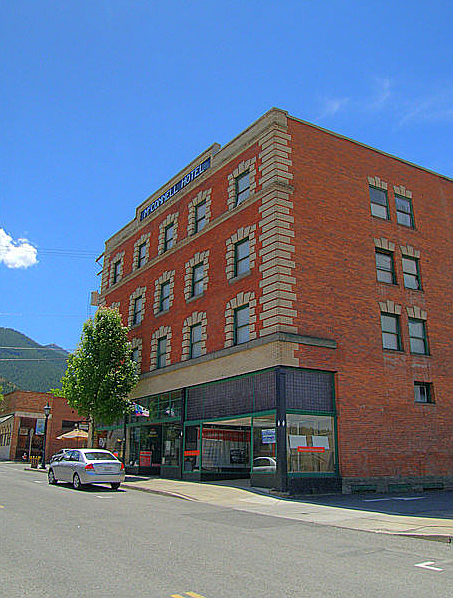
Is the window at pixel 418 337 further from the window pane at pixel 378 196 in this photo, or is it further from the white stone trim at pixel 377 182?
the white stone trim at pixel 377 182

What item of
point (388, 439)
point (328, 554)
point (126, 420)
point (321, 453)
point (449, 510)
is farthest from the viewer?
point (126, 420)

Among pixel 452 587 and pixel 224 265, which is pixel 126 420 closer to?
pixel 224 265

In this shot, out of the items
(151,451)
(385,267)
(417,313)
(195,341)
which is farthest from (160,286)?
(417,313)

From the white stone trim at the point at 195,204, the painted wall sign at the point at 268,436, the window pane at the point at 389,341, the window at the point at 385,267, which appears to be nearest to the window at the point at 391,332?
the window pane at the point at 389,341

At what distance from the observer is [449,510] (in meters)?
15.5

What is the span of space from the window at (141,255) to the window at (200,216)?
6506 millimetres

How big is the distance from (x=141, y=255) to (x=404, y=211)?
16773mm


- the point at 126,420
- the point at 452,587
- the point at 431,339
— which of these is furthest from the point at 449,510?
the point at 126,420

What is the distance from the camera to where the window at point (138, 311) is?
33625 mm

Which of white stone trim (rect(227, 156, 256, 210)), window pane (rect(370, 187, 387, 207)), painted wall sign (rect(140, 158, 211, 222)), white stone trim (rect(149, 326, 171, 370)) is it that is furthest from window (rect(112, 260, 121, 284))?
window pane (rect(370, 187, 387, 207))

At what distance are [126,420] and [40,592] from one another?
1054 inches

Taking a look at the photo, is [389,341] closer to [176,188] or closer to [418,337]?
[418,337]

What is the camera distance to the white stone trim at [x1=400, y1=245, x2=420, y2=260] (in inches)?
1046

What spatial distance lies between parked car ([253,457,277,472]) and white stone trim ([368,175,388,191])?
14.6 m
